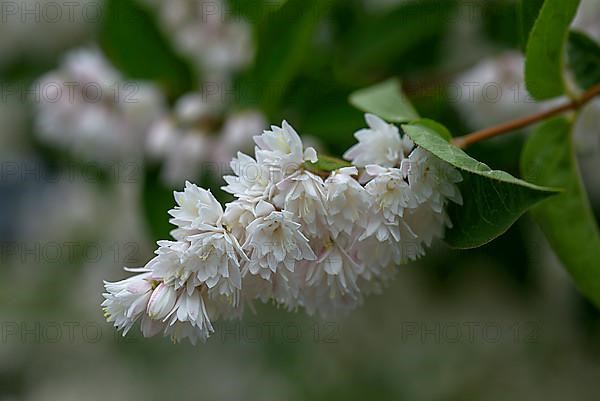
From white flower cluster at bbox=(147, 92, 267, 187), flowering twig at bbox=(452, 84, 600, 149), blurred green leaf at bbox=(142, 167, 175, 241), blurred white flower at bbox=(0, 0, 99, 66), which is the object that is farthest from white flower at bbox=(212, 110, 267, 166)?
blurred white flower at bbox=(0, 0, 99, 66)

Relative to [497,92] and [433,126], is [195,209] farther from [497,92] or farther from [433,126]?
[497,92]

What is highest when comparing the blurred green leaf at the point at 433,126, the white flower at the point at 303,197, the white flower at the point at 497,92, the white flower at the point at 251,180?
the white flower at the point at 497,92

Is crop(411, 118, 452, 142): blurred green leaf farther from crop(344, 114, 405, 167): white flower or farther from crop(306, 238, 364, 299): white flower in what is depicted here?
crop(306, 238, 364, 299): white flower

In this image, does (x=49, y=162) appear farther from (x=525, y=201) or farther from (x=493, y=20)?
(x=525, y=201)

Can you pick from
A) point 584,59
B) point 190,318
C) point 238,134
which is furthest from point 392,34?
point 190,318

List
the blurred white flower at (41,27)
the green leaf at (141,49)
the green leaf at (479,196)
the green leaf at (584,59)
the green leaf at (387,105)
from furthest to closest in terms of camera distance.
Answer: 1. the blurred white flower at (41,27)
2. the green leaf at (141,49)
3. the green leaf at (584,59)
4. the green leaf at (387,105)
5. the green leaf at (479,196)

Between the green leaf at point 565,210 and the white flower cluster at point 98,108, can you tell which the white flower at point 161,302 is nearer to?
the green leaf at point 565,210

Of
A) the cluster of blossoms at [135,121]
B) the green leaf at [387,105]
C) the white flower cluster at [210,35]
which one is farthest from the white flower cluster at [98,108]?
the green leaf at [387,105]
